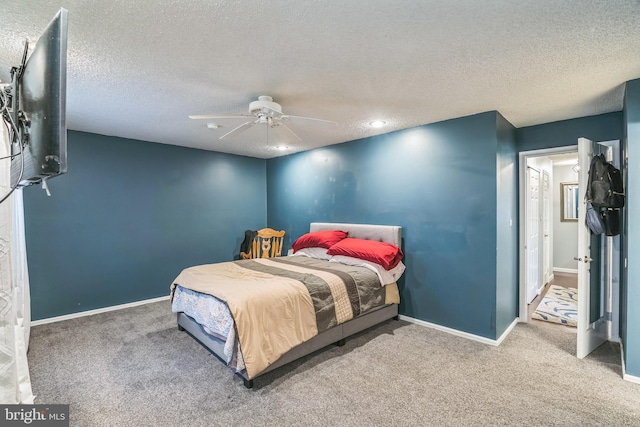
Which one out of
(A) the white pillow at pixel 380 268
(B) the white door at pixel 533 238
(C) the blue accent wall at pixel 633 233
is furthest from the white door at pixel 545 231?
(A) the white pillow at pixel 380 268

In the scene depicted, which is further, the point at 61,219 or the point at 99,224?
the point at 99,224

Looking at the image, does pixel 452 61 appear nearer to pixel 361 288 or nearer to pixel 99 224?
pixel 361 288

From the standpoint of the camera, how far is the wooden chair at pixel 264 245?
5.23 meters

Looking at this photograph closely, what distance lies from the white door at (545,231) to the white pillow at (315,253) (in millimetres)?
3862

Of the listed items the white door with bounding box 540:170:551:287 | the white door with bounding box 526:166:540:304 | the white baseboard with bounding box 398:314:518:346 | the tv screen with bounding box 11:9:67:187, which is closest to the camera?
the tv screen with bounding box 11:9:67:187

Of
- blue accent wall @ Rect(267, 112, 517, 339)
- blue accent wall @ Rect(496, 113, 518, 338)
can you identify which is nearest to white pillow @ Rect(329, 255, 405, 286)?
blue accent wall @ Rect(267, 112, 517, 339)

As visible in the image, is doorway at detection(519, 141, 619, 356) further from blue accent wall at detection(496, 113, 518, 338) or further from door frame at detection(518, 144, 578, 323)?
blue accent wall at detection(496, 113, 518, 338)

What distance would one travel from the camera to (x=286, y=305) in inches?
102

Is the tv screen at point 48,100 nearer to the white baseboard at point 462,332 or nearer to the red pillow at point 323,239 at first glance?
the red pillow at point 323,239

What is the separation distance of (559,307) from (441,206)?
8.53 feet

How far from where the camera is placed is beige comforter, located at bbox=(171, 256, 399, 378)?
2357 millimetres

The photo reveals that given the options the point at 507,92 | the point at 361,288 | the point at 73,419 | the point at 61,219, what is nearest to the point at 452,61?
the point at 507,92

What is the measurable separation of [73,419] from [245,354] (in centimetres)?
117

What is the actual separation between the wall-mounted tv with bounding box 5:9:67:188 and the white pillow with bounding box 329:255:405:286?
9.88 feet
